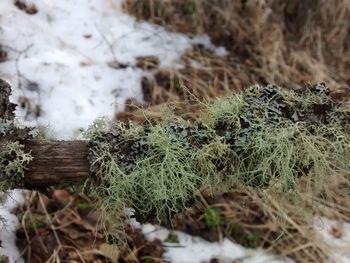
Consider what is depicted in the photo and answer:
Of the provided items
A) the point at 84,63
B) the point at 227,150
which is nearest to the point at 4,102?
the point at 227,150

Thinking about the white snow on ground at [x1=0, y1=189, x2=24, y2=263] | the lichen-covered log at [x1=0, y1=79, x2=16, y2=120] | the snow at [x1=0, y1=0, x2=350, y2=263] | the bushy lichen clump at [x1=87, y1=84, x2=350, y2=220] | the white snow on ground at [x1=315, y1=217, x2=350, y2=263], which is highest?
the bushy lichen clump at [x1=87, y1=84, x2=350, y2=220]

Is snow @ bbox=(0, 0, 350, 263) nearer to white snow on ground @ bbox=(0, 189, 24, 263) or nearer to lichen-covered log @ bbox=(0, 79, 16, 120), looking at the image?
white snow on ground @ bbox=(0, 189, 24, 263)

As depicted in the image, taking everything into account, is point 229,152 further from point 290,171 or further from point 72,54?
point 72,54

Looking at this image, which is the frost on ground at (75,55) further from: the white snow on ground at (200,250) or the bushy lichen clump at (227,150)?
the bushy lichen clump at (227,150)

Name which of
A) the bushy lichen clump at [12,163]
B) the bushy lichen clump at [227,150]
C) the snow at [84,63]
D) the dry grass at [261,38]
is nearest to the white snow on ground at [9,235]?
the snow at [84,63]

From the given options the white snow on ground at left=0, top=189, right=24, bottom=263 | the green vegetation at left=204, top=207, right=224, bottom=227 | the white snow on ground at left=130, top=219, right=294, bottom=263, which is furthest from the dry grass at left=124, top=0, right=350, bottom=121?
the white snow on ground at left=0, top=189, right=24, bottom=263

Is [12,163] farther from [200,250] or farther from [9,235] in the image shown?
[200,250]
